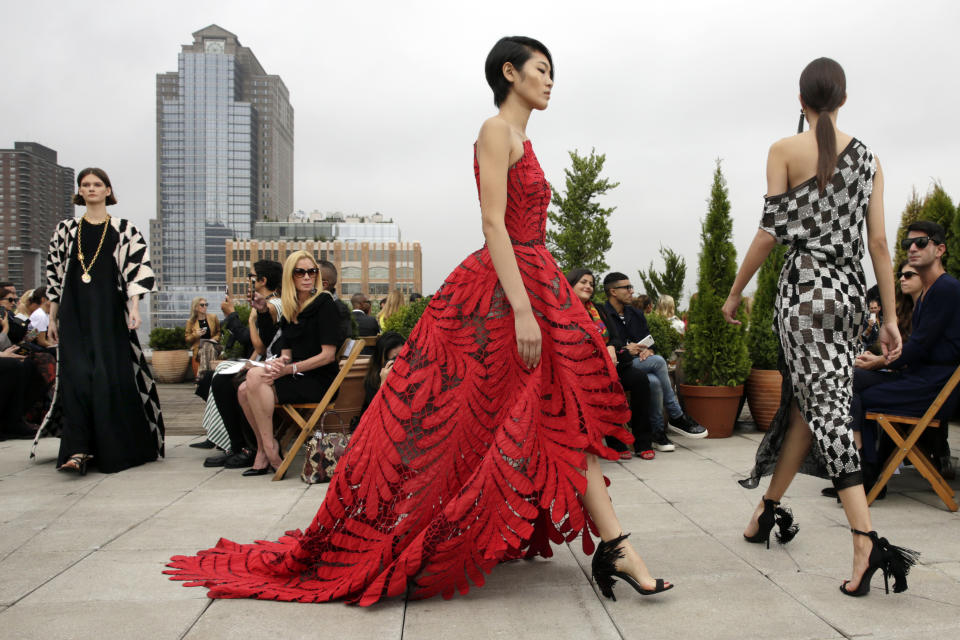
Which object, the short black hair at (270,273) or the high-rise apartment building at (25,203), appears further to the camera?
the high-rise apartment building at (25,203)

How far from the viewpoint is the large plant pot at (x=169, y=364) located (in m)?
13.9

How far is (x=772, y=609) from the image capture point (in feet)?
7.86

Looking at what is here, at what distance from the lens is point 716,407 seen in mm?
6660

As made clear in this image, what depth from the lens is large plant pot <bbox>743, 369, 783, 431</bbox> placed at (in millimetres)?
6736

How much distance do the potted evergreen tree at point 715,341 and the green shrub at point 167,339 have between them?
10.9 meters

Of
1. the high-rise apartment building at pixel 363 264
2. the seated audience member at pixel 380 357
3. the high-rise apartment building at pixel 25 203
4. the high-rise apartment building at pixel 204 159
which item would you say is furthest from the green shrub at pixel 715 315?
the high-rise apartment building at pixel 204 159

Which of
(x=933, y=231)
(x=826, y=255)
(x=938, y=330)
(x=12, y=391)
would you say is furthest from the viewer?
(x=12, y=391)

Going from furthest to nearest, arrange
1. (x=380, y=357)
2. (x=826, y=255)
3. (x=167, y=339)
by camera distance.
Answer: (x=167, y=339)
(x=380, y=357)
(x=826, y=255)

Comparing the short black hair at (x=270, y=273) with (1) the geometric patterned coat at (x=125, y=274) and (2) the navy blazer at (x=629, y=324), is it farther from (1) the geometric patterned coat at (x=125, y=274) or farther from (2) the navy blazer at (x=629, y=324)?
(2) the navy blazer at (x=629, y=324)

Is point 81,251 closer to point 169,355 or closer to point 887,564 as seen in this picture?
point 887,564

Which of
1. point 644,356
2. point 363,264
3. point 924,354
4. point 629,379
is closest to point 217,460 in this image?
point 629,379

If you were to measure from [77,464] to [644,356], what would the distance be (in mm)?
4644

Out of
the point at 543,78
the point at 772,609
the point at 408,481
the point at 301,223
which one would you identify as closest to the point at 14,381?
the point at 408,481

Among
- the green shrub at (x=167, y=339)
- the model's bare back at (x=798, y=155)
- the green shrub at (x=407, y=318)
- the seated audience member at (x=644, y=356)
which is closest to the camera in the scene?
the model's bare back at (x=798, y=155)
